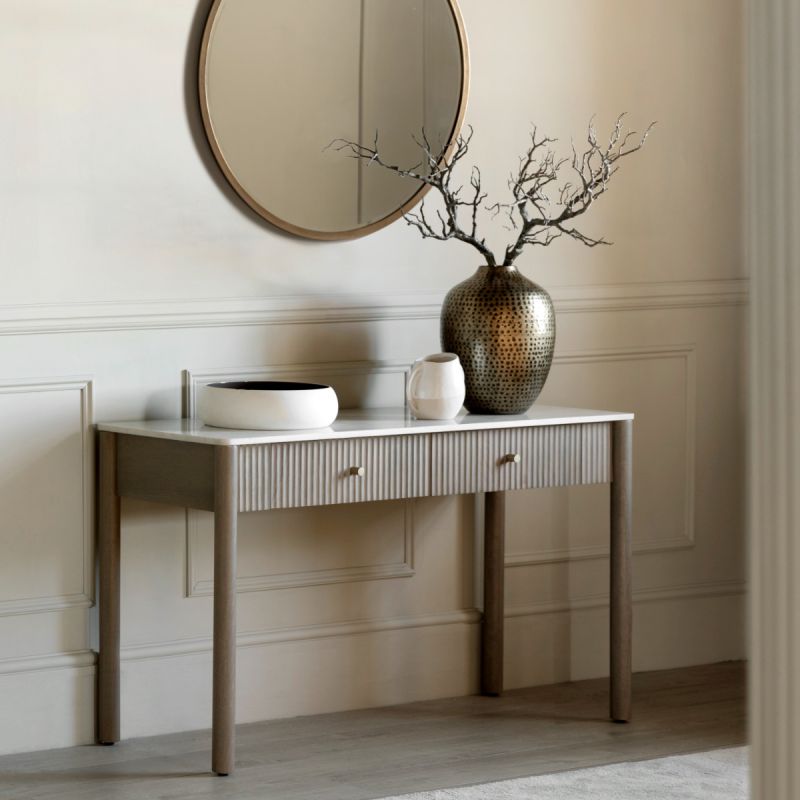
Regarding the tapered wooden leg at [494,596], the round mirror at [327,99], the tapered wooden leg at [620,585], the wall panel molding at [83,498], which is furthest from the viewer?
the tapered wooden leg at [494,596]

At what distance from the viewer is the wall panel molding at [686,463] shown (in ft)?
11.7

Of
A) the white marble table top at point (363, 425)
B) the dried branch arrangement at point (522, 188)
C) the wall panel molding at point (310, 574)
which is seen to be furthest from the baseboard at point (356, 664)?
the dried branch arrangement at point (522, 188)

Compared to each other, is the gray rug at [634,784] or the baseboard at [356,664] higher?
the baseboard at [356,664]

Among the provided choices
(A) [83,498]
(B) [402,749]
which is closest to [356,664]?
(B) [402,749]

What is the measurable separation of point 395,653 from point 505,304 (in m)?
0.91

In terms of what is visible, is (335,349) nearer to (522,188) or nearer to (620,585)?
(522,188)

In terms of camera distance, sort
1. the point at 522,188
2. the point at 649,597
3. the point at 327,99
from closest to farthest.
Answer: the point at 327,99 < the point at 522,188 < the point at 649,597

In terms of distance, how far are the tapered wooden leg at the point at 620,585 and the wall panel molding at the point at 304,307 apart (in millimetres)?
528

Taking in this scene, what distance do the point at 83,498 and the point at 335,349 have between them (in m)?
0.69

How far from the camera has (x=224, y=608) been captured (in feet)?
8.97

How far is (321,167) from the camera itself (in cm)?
320

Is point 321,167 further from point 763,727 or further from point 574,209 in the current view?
point 763,727

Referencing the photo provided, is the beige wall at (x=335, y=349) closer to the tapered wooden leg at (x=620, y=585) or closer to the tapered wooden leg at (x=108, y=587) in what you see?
the tapered wooden leg at (x=108, y=587)

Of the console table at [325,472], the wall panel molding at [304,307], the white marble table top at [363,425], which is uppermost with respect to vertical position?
the wall panel molding at [304,307]
